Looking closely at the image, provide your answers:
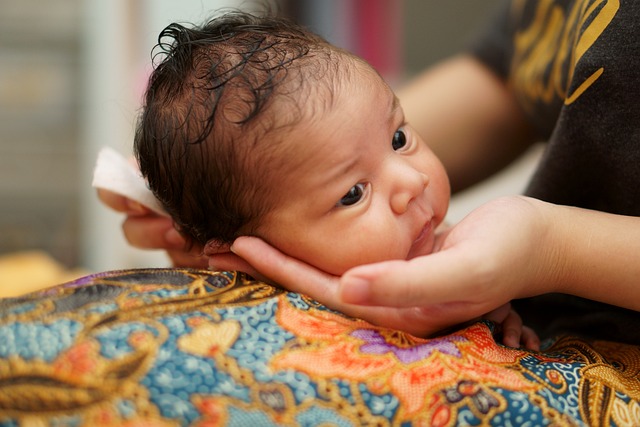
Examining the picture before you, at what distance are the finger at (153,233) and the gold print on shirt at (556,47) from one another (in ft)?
1.54

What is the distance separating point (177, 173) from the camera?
0.70 meters

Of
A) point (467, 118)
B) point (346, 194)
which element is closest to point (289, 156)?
point (346, 194)

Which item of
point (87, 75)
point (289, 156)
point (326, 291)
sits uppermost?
point (289, 156)

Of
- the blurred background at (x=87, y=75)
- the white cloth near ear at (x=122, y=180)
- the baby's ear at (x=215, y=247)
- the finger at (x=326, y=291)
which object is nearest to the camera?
the finger at (x=326, y=291)

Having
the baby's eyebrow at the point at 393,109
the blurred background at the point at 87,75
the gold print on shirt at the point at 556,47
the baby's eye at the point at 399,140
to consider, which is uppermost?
the gold print on shirt at the point at 556,47

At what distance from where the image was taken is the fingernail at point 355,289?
528mm

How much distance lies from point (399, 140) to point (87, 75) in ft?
6.15

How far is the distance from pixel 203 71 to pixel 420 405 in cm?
36

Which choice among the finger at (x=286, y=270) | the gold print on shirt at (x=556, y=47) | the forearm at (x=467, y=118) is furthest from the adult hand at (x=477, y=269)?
the forearm at (x=467, y=118)

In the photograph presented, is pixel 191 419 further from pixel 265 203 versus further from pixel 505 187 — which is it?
pixel 505 187

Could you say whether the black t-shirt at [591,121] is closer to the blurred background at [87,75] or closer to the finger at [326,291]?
the finger at [326,291]

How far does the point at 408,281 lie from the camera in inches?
20.9

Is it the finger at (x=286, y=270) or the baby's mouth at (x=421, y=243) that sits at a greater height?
the baby's mouth at (x=421, y=243)

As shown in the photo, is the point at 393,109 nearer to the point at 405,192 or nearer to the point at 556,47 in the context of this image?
the point at 405,192
